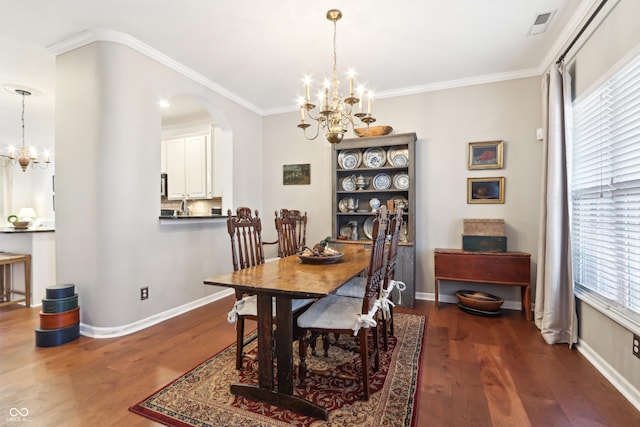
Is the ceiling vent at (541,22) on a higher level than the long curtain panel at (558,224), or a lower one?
higher

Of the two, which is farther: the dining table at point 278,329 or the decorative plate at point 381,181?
the decorative plate at point 381,181

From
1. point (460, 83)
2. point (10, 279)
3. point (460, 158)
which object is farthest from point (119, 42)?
point (460, 158)

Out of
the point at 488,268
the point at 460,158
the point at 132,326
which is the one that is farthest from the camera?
the point at 460,158

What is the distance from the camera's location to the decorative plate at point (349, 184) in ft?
13.1

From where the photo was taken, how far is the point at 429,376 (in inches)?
77.6

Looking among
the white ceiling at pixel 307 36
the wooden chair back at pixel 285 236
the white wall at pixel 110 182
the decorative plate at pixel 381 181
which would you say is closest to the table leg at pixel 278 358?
the wooden chair back at pixel 285 236

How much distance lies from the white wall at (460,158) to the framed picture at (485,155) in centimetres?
7

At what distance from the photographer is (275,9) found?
2273 millimetres

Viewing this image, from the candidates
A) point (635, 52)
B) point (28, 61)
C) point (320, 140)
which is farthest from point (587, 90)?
point (28, 61)

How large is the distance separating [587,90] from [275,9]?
2.46 m

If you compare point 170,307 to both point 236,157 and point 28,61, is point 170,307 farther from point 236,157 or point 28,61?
point 28,61

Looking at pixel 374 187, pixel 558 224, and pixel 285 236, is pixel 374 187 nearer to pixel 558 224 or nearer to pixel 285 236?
pixel 285 236

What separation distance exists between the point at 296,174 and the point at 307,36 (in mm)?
2043

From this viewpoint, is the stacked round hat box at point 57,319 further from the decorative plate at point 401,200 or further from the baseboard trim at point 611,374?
the baseboard trim at point 611,374
